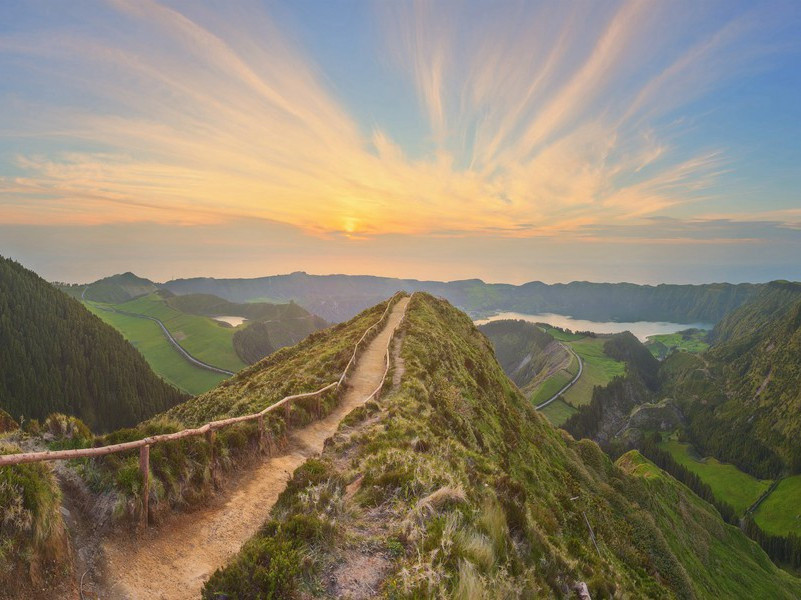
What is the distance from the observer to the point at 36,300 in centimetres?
16462

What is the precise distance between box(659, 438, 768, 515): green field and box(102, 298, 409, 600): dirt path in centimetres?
19467

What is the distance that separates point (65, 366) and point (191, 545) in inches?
6999

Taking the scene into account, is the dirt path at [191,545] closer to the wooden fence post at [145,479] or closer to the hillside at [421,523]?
the wooden fence post at [145,479]

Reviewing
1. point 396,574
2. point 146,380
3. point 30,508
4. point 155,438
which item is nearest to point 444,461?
point 396,574

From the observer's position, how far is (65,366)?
459ft

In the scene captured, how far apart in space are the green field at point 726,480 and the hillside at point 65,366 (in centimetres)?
22334

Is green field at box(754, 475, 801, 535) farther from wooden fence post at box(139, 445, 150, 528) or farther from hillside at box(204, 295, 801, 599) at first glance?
Result: wooden fence post at box(139, 445, 150, 528)

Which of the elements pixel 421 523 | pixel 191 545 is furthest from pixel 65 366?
pixel 421 523

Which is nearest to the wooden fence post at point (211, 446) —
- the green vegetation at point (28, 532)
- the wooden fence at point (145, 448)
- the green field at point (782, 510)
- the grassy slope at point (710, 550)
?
the wooden fence at point (145, 448)

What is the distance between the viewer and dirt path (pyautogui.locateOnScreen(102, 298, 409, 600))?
816 cm

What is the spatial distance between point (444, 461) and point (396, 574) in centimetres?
672

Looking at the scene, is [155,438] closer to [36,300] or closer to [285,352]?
[285,352]

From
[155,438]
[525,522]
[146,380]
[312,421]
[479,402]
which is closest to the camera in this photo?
[155,438]

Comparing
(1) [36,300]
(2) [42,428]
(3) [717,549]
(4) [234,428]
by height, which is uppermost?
(2) [42,428]
